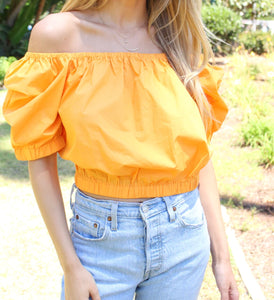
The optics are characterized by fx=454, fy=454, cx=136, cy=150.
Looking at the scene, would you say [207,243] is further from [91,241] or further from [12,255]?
[12,255]

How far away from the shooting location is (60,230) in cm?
127

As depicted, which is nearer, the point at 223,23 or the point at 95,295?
the point at 95,295

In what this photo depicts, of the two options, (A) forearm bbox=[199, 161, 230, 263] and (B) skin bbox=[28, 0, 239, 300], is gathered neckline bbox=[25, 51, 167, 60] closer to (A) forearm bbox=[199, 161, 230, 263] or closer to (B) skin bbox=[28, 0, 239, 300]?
(B) skin bbox=[28, 0, 239, 300]

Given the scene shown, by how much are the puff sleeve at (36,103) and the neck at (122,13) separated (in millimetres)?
263

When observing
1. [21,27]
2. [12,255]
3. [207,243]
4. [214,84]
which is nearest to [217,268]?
[207,243]

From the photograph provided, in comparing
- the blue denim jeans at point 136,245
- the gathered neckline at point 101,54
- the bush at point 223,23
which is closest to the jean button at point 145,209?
the blue denim jeans at point 136,245

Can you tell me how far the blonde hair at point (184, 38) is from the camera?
1503mm

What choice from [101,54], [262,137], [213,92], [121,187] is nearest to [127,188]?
[121,187]

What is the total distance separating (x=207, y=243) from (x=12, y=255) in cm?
218

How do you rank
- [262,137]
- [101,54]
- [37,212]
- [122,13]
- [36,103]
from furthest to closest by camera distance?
[262,137] < [37,212] < [122,13] < [101,54] < [36,103]

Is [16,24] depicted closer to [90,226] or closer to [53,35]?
[53,35]

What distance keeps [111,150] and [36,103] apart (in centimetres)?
24

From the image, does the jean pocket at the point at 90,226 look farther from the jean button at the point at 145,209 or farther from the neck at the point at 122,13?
the neck at the point at 122,13

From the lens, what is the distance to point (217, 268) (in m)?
1.56
